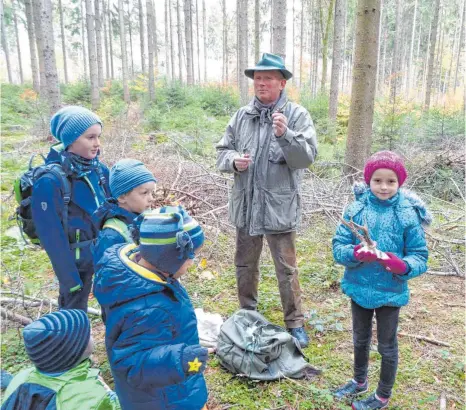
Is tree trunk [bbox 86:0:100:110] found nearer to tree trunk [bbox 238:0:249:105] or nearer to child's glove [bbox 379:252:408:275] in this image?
tree trunk [bbox 238:0:249:105]

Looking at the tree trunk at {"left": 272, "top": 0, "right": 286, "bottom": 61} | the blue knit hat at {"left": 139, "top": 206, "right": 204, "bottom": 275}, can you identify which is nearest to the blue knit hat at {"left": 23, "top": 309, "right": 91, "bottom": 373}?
Result: the blue knit hat at {"left": 139, "top": 206, "right": 204, "bottom": 275}

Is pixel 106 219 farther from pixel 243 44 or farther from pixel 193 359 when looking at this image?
pixel 243 44

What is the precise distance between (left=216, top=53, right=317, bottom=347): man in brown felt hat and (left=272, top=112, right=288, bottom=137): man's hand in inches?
0.4

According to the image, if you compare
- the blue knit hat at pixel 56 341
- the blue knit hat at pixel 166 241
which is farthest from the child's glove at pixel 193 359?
the blue knit hat at pixel 56 341

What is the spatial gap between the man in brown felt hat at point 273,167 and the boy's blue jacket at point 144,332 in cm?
164

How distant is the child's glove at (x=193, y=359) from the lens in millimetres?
1585

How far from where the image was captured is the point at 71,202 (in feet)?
9.17

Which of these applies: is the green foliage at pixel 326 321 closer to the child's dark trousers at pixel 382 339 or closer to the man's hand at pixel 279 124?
the child's dark trousers at pixel 382 339

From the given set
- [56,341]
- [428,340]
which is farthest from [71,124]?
[428,340]

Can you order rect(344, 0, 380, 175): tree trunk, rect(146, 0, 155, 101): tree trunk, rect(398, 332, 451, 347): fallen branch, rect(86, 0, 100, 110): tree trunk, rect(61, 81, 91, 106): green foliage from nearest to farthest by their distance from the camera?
rect(398, 332, 451, 347): fallen branch
rect(344, 0, 380, 175): tree trunk
rect(86, 0, 100, 110): tree trunk
rect(146, 0, 155, 101): tree trunk
rect(61, 81, 91, 106): green foliage

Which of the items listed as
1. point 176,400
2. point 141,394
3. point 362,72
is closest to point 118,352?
point 141,394

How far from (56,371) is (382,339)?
2.06 metres

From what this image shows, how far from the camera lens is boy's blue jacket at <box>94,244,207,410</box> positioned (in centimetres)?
159

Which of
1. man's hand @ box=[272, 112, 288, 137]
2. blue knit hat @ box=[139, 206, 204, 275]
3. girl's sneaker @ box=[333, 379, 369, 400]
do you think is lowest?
girl's sneaker @ box=[333, 379, 369, 400]
